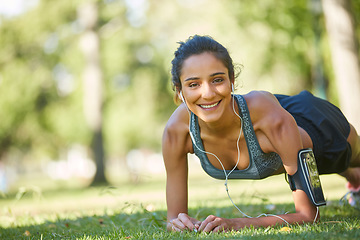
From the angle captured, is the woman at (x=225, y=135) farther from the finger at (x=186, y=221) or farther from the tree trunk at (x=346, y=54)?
the tree trunk at (x=346, y=54)

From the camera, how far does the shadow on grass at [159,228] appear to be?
2.80 meters

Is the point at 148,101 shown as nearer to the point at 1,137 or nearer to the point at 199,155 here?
the point at 1,137

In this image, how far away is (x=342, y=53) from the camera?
8.66m

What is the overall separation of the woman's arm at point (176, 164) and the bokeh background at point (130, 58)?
5504 mm

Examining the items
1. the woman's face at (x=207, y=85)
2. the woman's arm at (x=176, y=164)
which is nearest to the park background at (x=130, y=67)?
the woman's arm at (x=176, y=164)

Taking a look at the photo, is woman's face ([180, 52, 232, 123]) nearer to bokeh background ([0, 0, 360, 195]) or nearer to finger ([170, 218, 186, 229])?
finger ([170, 218, 186, 229])

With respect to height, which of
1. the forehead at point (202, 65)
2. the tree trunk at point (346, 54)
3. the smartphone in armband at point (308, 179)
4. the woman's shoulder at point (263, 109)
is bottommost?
the smartphone in armband at point (308, 179)

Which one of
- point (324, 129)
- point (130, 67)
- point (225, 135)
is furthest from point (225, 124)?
point (130, 67)

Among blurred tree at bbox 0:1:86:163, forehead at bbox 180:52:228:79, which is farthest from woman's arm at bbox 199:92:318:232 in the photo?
blurred tree at bbox 0:1:86:163

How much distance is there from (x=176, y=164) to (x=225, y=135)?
1.44 ft

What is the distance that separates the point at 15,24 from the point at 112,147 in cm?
2121

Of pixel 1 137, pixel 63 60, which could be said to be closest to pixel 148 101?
pixel 63 60

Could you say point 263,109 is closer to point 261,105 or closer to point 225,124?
point 261,105

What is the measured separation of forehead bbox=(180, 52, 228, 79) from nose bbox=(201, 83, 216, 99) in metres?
0.09
